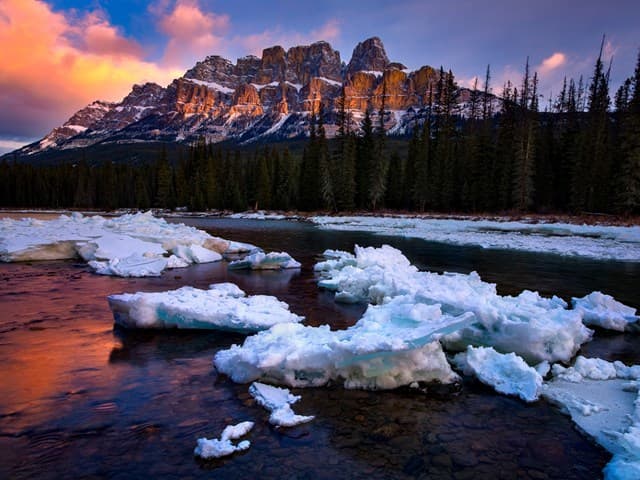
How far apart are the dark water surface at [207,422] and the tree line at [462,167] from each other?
35.6 metres

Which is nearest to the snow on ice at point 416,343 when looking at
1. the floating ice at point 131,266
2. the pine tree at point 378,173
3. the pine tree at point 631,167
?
the floating ice at point 131,266

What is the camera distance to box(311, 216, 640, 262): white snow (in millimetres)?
20250

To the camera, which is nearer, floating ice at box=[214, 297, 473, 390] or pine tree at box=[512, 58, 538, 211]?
floating ice at box=[214, 297, 473, 390]

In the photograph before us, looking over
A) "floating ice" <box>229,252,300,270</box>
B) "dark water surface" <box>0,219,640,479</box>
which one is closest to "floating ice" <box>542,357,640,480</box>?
"dark water surface" <box>0,219,640,479</box>

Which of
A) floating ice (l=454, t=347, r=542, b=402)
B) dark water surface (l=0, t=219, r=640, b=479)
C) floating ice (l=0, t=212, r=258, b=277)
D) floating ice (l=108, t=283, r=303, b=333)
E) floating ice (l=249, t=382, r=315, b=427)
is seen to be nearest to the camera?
dark water surface (l=0, t=219, r=640, b=479)

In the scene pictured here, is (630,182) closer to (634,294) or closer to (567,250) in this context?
(567,250)

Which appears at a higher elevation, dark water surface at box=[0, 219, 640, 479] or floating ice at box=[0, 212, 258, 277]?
floating ice at box=[0, 212, 258, 277]

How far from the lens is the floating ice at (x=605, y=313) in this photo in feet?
26.1

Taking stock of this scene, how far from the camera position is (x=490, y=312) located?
6.62m

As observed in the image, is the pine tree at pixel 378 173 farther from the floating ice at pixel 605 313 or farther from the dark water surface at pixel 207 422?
the dark water surface at pixel 207 422

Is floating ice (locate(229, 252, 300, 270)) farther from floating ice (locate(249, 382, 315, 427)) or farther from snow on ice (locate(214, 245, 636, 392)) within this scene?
floating ice (locate(249, 382, 315, 427))

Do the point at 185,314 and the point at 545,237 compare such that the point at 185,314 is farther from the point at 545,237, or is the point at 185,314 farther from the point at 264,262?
the point at 545,237

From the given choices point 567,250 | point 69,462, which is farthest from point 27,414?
point 567,250

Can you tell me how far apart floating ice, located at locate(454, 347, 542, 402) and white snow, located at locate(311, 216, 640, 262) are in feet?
54.7
